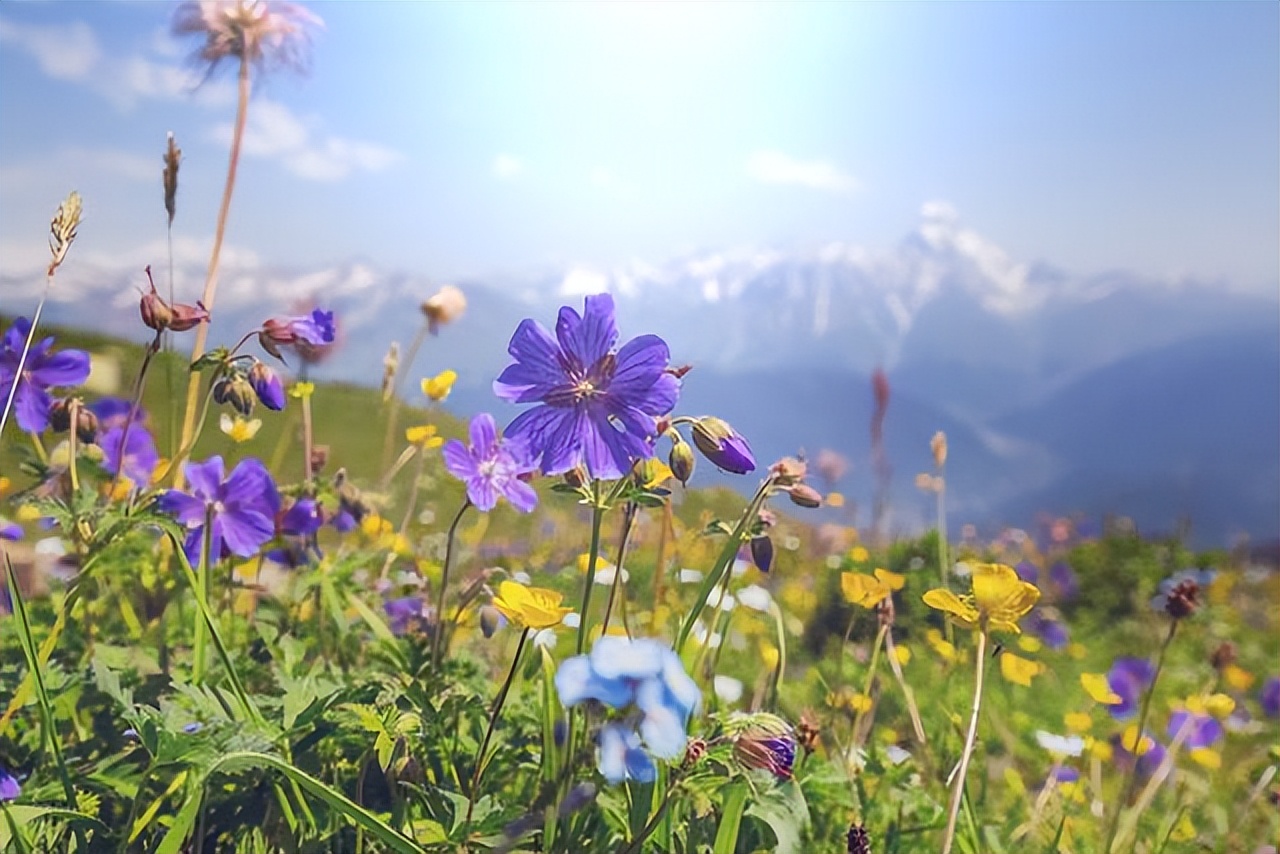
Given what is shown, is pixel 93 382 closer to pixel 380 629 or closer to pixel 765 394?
pixel 380 629

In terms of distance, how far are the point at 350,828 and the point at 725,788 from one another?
376 mm

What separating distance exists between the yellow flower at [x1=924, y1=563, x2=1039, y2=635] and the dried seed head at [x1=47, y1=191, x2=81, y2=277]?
697 millimetres

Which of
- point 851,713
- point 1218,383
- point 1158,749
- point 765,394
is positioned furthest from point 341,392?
point 1218,383

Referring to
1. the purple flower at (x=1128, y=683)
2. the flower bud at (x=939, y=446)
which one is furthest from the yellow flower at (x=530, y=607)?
the purple flower at (x=1128, y=683)

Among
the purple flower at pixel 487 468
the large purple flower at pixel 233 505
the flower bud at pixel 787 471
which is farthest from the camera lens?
the large purple flower at pixel 233 505

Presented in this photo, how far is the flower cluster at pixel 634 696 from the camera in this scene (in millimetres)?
593

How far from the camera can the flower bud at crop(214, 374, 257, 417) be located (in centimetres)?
91

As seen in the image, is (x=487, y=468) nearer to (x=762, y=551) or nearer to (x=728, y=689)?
(x=762, y=551)

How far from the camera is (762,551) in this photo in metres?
0.91

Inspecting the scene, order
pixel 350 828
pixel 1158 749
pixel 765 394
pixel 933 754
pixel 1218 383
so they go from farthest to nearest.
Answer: pixel 1218 383 < pixel 765 394 < pixel 1158 749 < pixel 933 754 < pixel 350 828

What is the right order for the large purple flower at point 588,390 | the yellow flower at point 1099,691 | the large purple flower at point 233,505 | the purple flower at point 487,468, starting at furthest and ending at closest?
the yellow flower at point 1099,691
the large purple flower at point 233,505
the purple flower at point 487,468
the large purple flower at point 588,390

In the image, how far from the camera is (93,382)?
2.32 meters

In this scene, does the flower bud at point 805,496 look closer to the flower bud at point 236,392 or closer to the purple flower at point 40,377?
the flower bud at point 236,392

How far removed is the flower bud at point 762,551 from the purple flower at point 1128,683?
1.19 m
